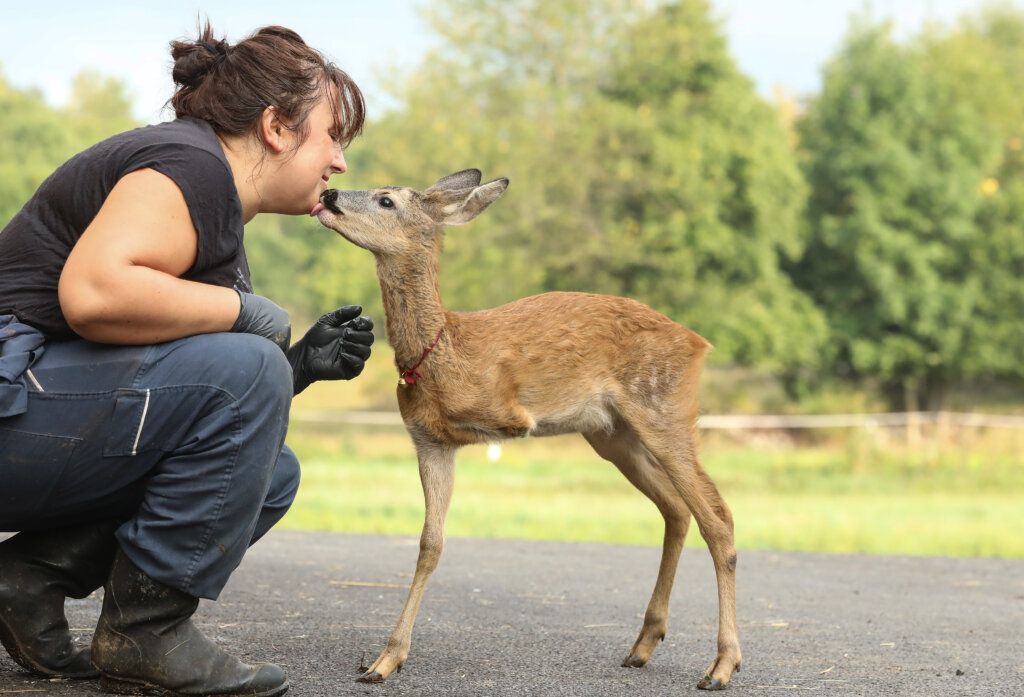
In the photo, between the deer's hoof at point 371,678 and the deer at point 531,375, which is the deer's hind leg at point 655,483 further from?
the deer's hoof at point 371,678

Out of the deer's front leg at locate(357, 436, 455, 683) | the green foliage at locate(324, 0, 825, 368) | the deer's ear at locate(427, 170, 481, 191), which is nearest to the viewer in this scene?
the deer's front leg at locate(357, 436, 455, 683)

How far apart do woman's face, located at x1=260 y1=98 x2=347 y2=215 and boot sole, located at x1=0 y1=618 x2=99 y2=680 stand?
154 cm

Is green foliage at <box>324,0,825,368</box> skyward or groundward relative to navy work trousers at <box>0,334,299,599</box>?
skyward

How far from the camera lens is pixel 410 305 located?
4.75m

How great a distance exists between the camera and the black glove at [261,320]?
3.35 m

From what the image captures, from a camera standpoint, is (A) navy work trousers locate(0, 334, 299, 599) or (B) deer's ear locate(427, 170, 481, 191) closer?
(A) navy work trousers locate(0, 334, 299, 599)

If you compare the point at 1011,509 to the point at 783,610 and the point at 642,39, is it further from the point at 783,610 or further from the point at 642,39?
the point at 642,39

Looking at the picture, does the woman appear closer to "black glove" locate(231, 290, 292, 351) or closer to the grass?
"black glove" locate(231, 290, 292, 351)

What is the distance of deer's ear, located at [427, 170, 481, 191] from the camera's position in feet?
16.6

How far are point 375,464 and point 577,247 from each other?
9.18 m

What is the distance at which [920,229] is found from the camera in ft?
110

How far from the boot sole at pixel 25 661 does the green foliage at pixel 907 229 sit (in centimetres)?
3136

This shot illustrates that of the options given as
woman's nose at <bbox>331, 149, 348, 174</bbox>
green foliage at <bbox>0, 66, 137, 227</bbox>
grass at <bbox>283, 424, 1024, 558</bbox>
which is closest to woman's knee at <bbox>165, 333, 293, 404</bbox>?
woman's nose at <bbox>331, 149, 348, 174</bbox>

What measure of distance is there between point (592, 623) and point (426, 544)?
132cm
